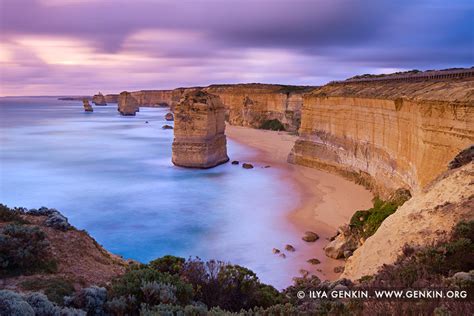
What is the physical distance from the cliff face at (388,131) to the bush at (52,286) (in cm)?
1088

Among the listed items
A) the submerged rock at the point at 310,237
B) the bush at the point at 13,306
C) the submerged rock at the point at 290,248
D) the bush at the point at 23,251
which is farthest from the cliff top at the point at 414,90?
the bush at the point at 13,306

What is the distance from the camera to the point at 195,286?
670 cm

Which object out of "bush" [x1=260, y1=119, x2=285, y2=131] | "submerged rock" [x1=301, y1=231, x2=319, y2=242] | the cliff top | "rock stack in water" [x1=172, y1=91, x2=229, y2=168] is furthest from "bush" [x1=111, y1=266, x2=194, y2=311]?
"bush" [x1=260, y1=119, x2=285, y2=131]

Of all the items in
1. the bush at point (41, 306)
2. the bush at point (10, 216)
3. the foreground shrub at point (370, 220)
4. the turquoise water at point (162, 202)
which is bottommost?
the turquoise water at point (162, 202)

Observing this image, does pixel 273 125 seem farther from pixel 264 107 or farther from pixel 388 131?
pixel 388 131

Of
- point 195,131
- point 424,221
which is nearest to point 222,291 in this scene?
point 424,221

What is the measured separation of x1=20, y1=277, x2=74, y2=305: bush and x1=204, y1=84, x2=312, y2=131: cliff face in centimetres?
5338

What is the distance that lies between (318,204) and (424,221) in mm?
10935

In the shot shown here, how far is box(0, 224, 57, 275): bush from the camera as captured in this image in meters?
7.13

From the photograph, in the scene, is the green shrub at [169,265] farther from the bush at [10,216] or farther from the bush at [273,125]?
the bush at [273,125]

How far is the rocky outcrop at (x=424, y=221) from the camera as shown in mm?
8287

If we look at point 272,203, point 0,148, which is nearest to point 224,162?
point 272,203

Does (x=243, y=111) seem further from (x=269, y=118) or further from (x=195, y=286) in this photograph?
(x=195, y=286)

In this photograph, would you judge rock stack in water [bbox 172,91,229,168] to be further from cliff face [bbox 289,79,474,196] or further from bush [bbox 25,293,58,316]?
bush [bbox 25,293,58,316]
